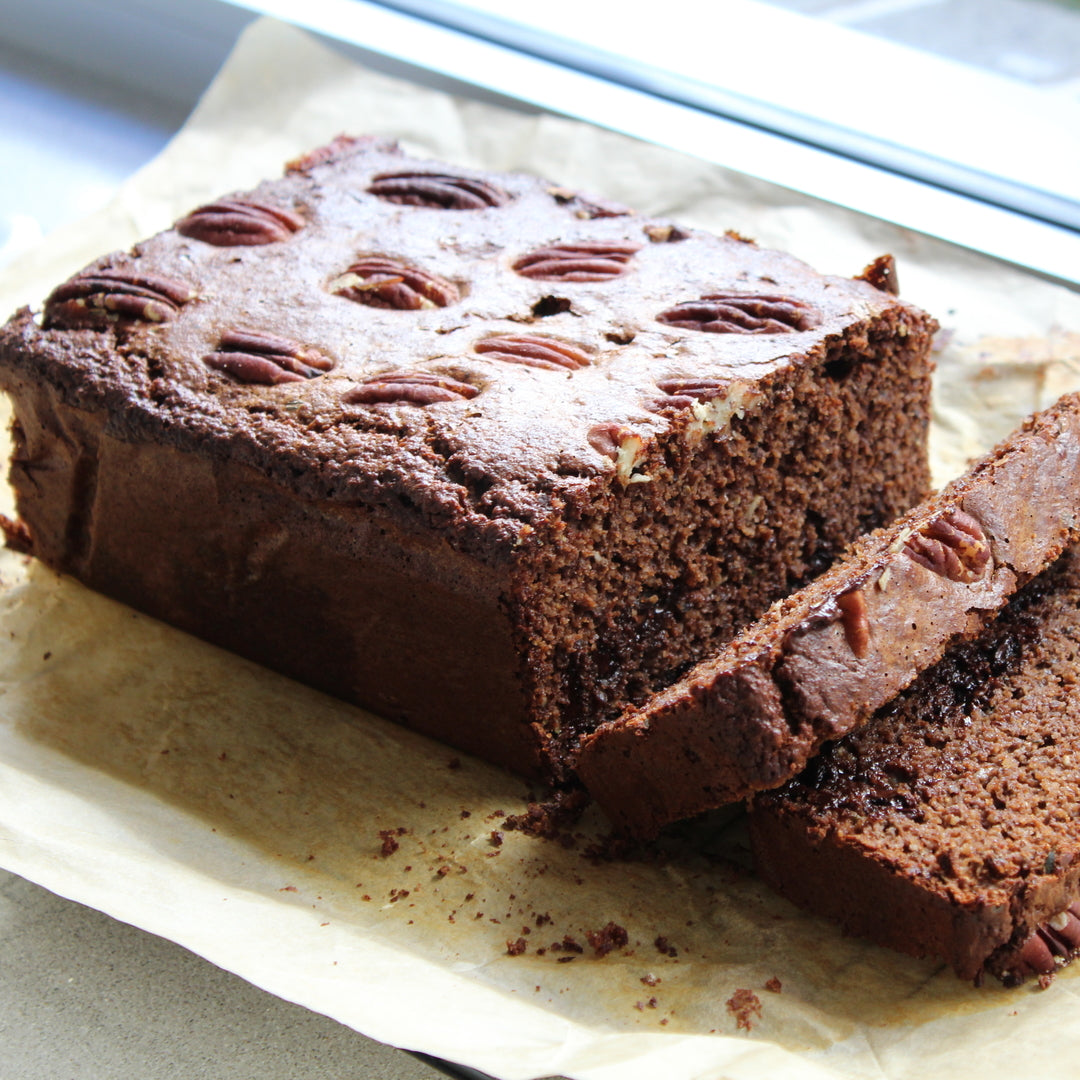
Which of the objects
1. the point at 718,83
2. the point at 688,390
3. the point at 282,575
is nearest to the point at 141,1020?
the point at 282,575

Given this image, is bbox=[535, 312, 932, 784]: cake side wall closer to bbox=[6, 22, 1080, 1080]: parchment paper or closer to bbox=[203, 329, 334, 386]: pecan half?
bbox=[6, 22, 1080, 1080]: parchment paper

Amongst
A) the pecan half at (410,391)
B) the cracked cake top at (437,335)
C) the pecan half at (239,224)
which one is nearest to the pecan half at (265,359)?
the cracked cake top at (437,335)

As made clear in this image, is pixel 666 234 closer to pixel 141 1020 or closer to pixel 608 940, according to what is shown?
pixel 608 940

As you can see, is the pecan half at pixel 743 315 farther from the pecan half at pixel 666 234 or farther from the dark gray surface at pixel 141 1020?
the dark gray surface at pixel 141 1020

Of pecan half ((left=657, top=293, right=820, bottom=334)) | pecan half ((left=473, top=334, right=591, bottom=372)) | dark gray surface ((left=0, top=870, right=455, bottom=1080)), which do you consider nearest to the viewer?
dark gray surface ((left=0, top=870, right=455, bottom=1080))

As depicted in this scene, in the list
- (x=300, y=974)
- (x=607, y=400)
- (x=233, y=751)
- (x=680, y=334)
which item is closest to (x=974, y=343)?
(x=680, y=334)

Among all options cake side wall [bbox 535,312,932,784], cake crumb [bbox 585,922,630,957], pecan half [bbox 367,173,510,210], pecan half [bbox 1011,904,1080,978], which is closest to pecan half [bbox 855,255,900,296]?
cake side wall [bbox 535,312,932,784]

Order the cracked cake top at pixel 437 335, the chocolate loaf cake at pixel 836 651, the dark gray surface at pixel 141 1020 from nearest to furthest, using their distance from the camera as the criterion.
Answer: the dark gray surface at pixel 141 1020, the chocolate loaf cake at pixel 836 651, the cracked cake top at pixel 437 335

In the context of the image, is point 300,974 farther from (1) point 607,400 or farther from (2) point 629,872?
(1) point 607,400
